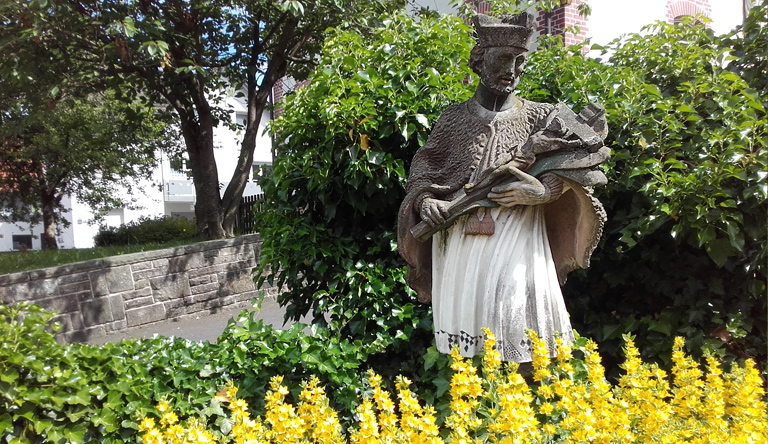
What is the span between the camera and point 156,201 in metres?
22.3

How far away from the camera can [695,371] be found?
2051 mm

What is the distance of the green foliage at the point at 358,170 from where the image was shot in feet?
12.4

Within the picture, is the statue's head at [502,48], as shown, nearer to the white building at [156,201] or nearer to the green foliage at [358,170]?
the green foliage at [358,170]

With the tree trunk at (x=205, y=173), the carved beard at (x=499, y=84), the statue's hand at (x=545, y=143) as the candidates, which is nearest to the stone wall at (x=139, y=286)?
the tree trunk at (x=205, y=173)

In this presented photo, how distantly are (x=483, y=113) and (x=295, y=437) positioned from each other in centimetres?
163

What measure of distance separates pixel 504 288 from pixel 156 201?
73.9 ft

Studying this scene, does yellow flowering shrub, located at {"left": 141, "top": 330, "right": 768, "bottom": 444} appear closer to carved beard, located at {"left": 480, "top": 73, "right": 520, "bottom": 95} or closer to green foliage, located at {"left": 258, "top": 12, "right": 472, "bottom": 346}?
carved beard, located at {"left": 480, "top": 73, "right": 520, "bottom": 95}

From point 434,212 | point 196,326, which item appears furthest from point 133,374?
point 196,326

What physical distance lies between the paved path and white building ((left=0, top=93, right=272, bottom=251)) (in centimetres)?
1422

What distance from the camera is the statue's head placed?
2.30 meters

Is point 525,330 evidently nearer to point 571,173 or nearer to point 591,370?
point 591,370

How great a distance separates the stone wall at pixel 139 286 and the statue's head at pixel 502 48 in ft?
21.7

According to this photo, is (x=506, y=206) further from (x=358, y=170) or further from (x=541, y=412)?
(x=358, y=170)

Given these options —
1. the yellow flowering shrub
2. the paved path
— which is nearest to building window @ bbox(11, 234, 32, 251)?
the paved path
